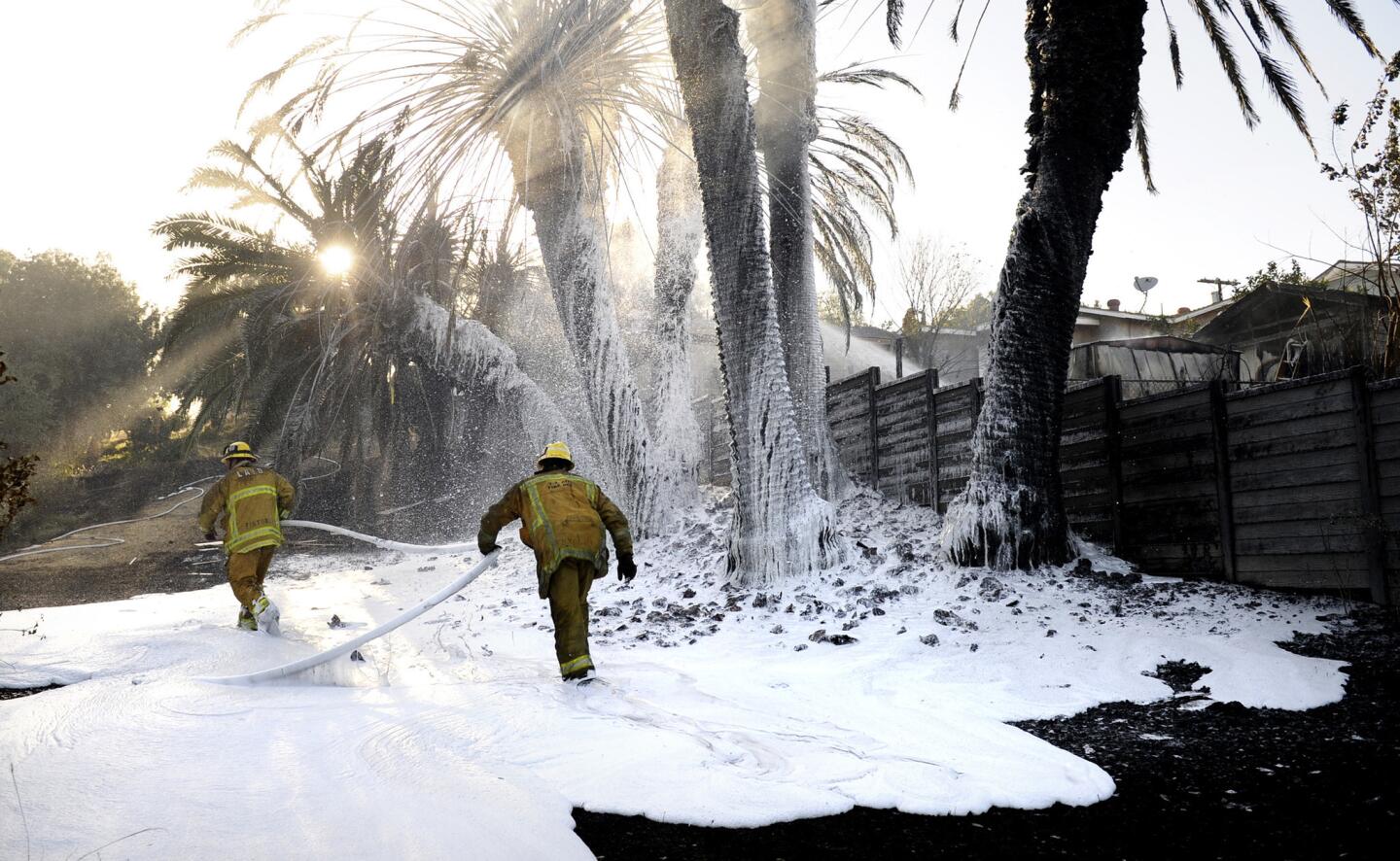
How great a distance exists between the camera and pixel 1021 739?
438 cm

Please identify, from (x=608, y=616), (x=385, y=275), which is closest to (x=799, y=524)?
(x=608, y=616)

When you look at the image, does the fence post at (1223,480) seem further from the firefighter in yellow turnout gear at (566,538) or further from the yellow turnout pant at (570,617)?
the yellow turnout pant at (570,617)

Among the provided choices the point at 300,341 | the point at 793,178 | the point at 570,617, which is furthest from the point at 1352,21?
the point at 300,341

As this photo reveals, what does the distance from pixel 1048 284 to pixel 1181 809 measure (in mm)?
5429

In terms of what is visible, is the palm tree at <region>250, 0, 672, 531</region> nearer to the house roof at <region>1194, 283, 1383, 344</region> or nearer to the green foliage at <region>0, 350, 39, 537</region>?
the green foliage at <region>0, 350, 39, 537</region>

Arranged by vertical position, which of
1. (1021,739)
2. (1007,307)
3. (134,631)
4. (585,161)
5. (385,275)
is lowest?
(1021,739)

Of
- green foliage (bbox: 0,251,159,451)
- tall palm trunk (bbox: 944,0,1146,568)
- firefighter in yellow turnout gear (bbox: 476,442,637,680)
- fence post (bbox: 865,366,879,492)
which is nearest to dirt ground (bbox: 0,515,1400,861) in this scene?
firefighter in yellow turnout gear (bbox: 476,442,637,680)

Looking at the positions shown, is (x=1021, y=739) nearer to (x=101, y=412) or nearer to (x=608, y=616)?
(x=608, y=616)

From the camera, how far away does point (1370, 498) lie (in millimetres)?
6391

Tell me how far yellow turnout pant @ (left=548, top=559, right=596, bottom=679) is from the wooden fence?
5.17 meters

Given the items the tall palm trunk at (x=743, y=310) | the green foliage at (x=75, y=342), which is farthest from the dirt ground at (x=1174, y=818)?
the green foliage at (x=75, y=342)

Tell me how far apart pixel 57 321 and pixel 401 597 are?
26324 mm

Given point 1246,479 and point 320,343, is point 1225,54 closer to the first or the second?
point 1246,479

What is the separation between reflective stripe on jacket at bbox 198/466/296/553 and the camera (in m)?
7.49
